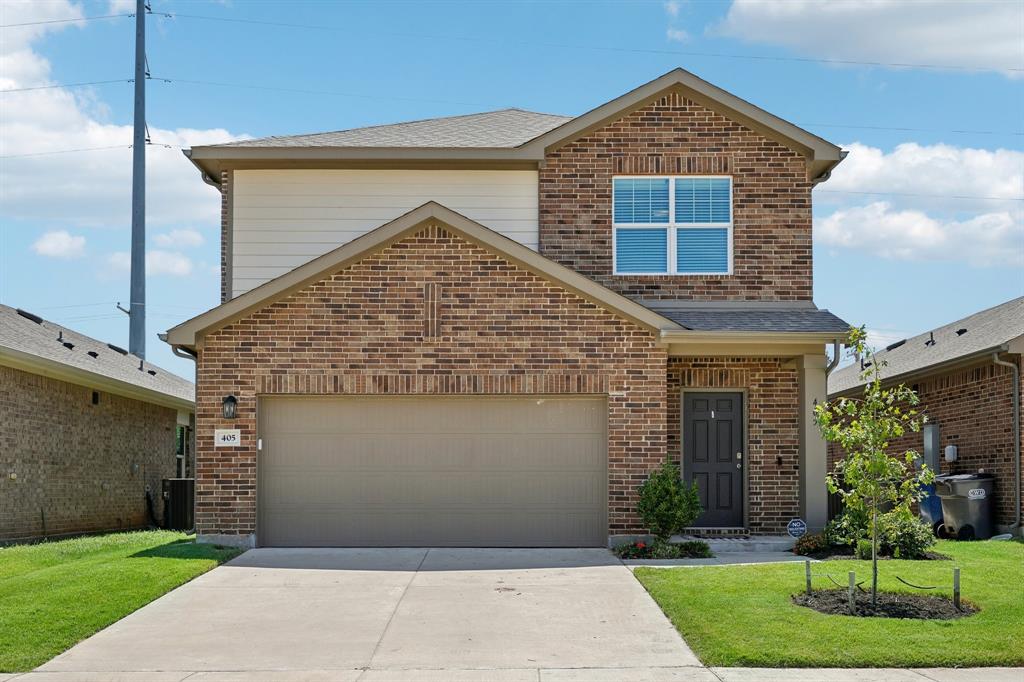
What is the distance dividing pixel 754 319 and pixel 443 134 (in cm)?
635

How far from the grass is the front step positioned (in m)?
6.39

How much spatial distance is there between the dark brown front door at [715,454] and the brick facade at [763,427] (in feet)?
0.54

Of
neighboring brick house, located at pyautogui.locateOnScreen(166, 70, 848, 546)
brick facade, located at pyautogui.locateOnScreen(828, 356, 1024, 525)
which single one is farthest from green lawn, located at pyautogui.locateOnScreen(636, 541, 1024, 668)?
brick facade, located at pyautogui.locateOnScreen(828, 356, 1024, 525)

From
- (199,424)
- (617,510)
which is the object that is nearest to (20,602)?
(199,424)

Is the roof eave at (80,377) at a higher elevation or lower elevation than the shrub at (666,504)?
higher

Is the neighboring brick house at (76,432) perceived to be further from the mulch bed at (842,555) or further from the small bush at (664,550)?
the mulch bed at (842,555)

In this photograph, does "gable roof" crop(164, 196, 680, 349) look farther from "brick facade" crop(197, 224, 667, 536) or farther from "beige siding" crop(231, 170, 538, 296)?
"beige siding" crop(231, 170, 538, 296)

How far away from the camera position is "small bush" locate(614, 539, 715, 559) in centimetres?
1493

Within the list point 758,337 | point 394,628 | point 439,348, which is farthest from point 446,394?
point 394,628

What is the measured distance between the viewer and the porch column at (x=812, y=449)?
1689 centimetres

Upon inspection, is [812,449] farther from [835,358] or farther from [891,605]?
[891,605]

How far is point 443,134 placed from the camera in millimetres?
19875

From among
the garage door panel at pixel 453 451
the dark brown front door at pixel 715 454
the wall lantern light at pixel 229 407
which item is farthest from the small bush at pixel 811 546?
the wall lantern light at pixel 229 407

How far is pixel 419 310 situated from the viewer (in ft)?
52.1
